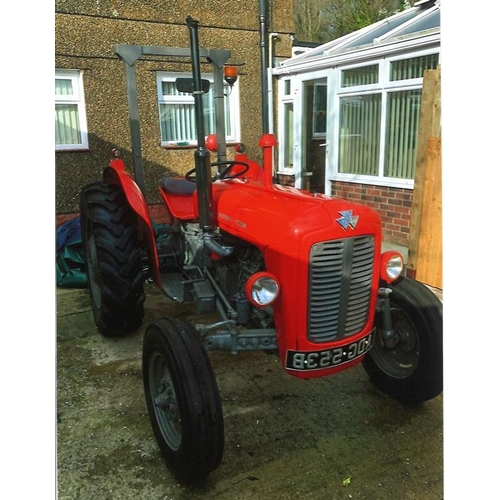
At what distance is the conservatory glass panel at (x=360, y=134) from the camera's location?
5582 millimetres

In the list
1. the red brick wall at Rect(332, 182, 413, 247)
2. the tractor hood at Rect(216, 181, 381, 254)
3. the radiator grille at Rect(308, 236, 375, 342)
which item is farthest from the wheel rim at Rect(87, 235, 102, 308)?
the red brick wall at Rect(332, 182, 413, 247)

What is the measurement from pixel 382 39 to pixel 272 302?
437 cm

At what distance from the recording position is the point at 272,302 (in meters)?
1.90

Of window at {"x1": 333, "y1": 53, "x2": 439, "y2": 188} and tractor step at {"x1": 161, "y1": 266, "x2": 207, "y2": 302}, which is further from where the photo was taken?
window at {"x1": 333, "y1": 53, "x2": 439, "y2": 188}

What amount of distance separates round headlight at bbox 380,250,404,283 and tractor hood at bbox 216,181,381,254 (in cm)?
19

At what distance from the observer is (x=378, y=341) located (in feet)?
8.06

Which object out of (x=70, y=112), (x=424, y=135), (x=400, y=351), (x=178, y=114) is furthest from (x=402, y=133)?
(x=70, y=112)

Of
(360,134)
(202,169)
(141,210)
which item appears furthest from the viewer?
(360,134)

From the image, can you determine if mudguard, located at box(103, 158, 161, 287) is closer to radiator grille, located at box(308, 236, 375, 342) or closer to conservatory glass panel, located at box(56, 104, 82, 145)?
radiator grille, located at box(308, 236, 375, 342)

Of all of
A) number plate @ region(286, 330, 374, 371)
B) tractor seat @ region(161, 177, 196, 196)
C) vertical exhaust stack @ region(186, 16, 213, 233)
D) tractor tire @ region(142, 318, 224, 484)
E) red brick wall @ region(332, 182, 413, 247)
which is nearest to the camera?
tractor tire @ region(142, 318, 224, 484)

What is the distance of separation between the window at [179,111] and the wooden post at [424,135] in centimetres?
295

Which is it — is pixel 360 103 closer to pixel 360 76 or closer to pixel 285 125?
pixel 360 76

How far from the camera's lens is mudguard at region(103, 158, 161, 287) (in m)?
2.71
